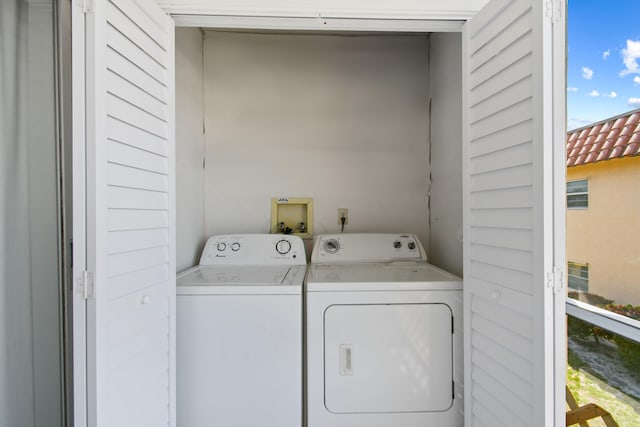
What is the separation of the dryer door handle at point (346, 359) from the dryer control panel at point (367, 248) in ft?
2.45

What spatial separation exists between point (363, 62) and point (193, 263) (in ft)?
6.65

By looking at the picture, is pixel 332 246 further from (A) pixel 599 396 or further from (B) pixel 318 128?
(A) pixel 599 396

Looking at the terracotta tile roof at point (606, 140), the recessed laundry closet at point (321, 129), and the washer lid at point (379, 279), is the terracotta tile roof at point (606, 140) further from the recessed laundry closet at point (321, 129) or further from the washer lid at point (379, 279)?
the recessed laundry closet at point (321, 129)

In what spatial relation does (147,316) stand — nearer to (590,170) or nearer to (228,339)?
(228,339)

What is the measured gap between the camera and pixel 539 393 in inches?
40.9

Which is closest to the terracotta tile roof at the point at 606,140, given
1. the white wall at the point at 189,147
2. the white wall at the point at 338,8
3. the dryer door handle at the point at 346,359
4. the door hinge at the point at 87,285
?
the white wall at the point at 338,8

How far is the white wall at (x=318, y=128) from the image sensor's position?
2.47 metres

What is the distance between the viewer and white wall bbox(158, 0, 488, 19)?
4.56 feet

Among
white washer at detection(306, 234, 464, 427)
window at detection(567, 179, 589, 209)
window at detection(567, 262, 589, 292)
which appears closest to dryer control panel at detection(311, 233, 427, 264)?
white washer at detection(306, 234, 464, 427)

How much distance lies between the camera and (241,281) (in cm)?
164

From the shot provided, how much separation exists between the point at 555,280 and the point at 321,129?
1.87 m

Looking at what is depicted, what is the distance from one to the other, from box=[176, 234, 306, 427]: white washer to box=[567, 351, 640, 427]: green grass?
1.28 metres

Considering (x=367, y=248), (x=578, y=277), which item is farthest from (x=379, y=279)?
(x=578, y=277)

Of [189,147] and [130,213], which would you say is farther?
[189,147]
